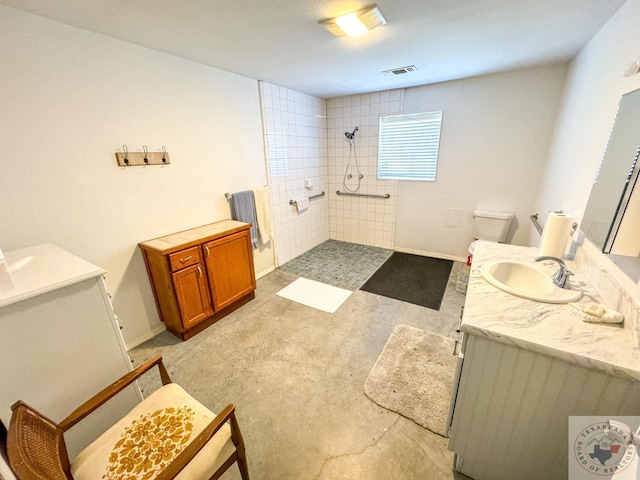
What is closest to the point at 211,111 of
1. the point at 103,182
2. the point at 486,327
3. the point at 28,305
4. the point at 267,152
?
the point at 267,152

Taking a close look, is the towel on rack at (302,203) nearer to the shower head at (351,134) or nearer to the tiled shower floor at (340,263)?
the tiled shower floor at (340,263)

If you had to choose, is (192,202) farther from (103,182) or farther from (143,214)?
(103,182)

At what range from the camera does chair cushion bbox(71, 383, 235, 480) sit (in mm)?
939

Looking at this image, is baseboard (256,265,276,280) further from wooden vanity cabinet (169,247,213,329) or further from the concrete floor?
wooden vanity cabinet (169,247,213,329)

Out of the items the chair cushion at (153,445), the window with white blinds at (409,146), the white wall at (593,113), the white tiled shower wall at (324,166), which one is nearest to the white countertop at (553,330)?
the white wall at (593,113)

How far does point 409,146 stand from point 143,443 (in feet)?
12.7

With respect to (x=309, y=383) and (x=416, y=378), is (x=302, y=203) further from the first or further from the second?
(x=416, y=378)

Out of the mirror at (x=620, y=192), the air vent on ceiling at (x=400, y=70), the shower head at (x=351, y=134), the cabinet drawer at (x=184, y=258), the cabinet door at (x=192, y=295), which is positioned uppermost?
the air vent on ceiling at (x=400, y=70)

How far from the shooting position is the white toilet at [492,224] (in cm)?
305

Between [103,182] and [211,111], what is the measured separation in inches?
45.4

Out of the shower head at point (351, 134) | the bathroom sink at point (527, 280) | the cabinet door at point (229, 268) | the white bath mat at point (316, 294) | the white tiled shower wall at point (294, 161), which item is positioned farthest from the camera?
the shower head at point (351, 134)

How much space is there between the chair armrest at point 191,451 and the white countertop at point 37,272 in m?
0.83

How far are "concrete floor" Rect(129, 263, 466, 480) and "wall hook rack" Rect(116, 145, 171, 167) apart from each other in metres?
1.49

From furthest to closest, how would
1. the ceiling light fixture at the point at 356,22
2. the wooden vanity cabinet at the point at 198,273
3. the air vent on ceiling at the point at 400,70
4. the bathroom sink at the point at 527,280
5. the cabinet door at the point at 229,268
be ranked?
the air vent on ceiling at the point at 400,70
the cabinet door at the point at 229,268
the wooden vanity cabinet at the point at 198,273
the ceiling light fixture at the point at 356,22
the bathroom sink at the point at 527,280
